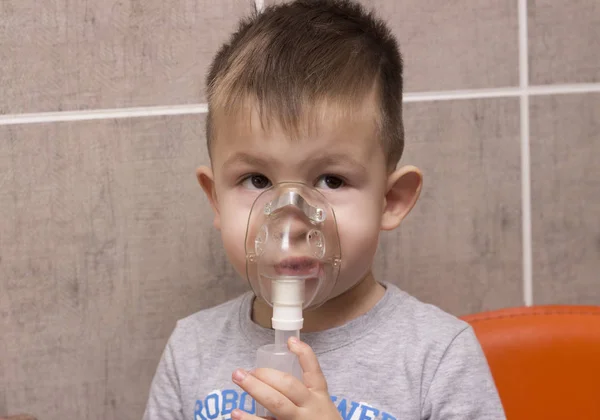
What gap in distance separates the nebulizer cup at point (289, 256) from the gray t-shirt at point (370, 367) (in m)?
0.10

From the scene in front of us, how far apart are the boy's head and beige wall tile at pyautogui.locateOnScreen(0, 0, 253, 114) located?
23 cm

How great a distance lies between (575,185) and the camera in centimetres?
120

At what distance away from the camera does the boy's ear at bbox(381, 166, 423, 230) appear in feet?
3.06

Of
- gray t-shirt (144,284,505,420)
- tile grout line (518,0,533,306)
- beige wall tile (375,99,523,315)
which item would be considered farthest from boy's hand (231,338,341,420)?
tile grout line (518,0,533,306)

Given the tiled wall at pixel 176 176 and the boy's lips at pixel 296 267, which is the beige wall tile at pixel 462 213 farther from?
the boy's lips at pixel 296 267

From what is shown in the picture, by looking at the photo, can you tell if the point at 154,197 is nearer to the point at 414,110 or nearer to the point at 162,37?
the point at 162,37

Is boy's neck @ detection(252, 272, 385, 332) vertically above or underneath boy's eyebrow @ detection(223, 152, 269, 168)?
underneath

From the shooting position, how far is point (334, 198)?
859mm

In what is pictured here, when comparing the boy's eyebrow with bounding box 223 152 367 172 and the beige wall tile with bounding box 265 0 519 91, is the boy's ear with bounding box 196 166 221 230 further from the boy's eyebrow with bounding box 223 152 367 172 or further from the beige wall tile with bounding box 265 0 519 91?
the beige wall tile with bounding box 265 0 519 91

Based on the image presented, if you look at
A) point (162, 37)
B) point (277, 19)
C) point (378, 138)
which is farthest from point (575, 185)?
point (162, 37)

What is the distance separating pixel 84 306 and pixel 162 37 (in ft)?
1.43

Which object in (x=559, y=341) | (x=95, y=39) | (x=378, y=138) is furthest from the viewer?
(x=95, y=39)

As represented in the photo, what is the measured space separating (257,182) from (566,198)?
1.89 ft

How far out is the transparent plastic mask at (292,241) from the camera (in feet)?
2.67
